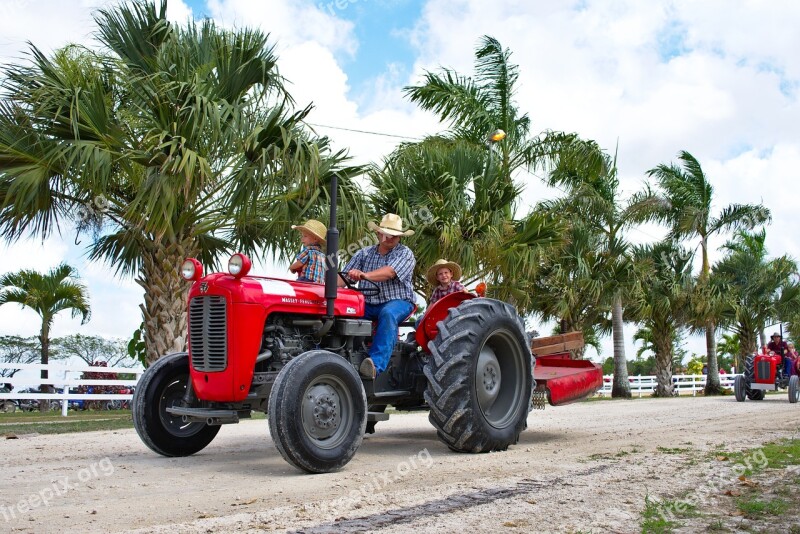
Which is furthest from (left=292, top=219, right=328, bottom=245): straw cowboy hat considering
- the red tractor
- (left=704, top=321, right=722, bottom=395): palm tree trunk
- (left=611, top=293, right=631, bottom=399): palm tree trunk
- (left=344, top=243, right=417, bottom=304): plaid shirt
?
(left=704, top=321, right=722, bottom=395): palm tree trunk

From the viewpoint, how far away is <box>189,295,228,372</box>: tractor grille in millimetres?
6211

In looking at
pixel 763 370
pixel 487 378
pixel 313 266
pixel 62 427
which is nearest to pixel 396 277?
pixel 313 266

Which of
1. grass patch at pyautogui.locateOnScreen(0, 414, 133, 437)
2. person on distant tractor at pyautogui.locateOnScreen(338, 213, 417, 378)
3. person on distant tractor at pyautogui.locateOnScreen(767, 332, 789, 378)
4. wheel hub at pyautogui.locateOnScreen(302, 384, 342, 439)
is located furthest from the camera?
person on distant tractor at pyautogui.locateOnScreen(767, 332, 789, 378)

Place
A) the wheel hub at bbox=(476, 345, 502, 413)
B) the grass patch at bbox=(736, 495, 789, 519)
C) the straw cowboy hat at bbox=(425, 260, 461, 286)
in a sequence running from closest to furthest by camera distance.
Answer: the grass patch at bbox=(736, 495, 789, 519) < the wheel hub at bbox=(476, 345, 502, 413) < the straw cowboy hat at bbox=(425, 260, 461, 286)

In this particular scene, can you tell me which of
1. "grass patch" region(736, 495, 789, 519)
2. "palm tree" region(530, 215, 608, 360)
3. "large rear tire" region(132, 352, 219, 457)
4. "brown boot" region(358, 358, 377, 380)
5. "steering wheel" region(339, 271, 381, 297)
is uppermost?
"palm tree" region(530, 215, 608, 360)

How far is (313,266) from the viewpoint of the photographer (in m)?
7.07

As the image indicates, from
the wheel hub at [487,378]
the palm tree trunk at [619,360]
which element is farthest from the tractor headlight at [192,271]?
the palm tree trunk at [619,360]

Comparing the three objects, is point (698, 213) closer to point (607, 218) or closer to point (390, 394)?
point (607, 218)

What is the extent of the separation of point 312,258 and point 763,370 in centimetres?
1477

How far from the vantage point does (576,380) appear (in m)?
8.70

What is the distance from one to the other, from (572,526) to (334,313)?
310cm

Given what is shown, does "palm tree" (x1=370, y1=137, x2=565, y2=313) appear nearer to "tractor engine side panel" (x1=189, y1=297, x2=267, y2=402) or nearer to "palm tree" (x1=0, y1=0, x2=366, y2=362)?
"palm tree" (x1=0, y1=0, x2=366, y2=362)

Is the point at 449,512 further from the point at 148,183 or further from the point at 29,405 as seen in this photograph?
the point at 29,405

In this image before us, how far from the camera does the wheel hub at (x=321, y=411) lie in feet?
19.6
